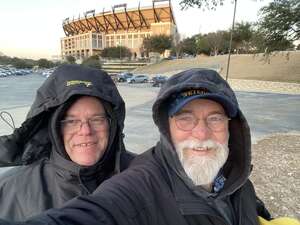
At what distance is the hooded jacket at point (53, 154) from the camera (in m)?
2.06

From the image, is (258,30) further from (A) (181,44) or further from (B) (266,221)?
(A) (181,44)

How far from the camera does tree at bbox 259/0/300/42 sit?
15086mm

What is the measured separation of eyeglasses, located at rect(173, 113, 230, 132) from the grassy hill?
3738 cm

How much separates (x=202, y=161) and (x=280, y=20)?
56.2 feet

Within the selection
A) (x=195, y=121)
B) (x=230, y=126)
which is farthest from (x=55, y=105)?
(x=230, y=126)

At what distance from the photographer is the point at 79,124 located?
2.19 meters

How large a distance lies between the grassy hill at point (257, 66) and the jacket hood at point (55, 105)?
37.2m

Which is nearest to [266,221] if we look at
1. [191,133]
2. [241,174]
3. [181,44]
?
[241,174]

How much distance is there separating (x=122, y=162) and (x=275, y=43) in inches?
801

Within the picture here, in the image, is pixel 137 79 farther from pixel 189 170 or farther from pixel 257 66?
pixel 189 170

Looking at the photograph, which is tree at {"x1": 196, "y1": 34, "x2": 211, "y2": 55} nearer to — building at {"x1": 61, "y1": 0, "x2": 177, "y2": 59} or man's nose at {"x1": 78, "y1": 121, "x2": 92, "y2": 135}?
building at {"x1": 61, "y1": 0, "x2": 177, "y2": 59}

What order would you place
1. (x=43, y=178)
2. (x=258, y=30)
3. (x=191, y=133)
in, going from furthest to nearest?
(x=258, y=30), (x=43, y=178), (x=191, y=133)

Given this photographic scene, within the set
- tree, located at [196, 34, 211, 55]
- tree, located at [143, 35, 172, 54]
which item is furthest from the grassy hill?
tree, located at [143, 35, 172, 54]

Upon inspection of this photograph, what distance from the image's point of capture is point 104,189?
158 cm
